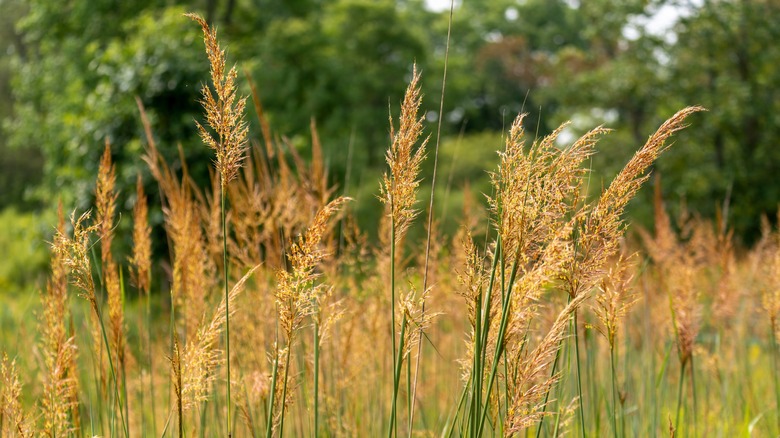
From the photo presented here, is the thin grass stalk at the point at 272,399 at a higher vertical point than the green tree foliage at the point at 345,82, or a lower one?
lower

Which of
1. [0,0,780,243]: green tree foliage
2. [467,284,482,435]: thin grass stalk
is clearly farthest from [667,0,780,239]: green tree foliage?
[467,284,482,435]: thin grass stalk

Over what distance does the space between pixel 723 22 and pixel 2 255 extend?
1627 centimetres

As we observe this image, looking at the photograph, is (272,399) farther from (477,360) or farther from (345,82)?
(345,82)

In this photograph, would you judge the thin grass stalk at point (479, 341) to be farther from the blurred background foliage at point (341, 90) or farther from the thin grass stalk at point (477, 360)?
the blurred background foliage at point (341, 90)

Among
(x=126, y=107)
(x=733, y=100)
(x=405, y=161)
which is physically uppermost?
(x=733, y=100)

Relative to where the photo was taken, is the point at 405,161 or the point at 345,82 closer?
the point at 405,161

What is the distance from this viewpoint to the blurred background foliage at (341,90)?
917cm

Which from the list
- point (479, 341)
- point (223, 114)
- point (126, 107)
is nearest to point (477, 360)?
point (479, 341)

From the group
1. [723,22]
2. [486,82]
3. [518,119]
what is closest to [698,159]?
[723,22]

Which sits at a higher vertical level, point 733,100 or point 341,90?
point 341,90

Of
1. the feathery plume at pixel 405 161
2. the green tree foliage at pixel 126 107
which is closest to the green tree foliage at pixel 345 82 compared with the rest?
the green tree foliage at pixel 126 107

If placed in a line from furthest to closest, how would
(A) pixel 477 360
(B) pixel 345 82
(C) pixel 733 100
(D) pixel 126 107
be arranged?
(B) pixel 345 82 → (C) pixel 733 100 → (D) pixel 126 107 → (A) pixel 477 360

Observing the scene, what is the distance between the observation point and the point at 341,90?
Answer: 22.7 meters

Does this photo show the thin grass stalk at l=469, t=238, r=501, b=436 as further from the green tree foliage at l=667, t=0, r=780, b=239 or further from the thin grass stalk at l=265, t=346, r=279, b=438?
the green tree foliage at l=667, t=0, r=780, b=239
